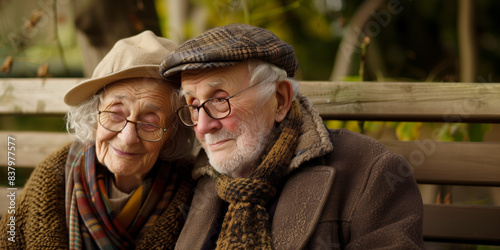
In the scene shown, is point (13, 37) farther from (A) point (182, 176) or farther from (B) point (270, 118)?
(B) point (270, 118)

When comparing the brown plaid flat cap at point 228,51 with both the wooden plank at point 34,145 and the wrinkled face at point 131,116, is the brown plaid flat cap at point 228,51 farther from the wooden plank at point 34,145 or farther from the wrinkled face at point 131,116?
the wooden plank at point 34,145

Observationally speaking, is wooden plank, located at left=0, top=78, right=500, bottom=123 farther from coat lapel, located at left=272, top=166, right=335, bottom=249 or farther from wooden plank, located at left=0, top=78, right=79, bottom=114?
wooden plank, located at left=0, top=78, right=79, bottom=114

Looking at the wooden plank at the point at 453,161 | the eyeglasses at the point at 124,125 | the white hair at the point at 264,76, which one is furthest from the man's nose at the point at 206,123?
the wooden plank at the point at 453,161

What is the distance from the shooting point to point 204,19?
131 inches

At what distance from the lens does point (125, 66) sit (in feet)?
6.98

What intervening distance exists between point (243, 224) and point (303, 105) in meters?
0.70

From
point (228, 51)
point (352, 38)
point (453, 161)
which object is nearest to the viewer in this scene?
point (228, 51)

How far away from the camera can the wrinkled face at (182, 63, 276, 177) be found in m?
1.92

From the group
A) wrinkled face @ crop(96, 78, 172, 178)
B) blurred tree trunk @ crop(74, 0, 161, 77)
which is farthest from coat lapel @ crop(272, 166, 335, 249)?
blurred tree trunk @ crop(74, 0, 161, 77)

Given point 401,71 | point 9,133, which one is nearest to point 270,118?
point 401,71

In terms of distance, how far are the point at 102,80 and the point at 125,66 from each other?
0.15m

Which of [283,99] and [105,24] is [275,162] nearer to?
[283,99]

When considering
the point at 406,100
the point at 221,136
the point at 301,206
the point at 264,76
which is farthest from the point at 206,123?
Answer: the point at 406,100

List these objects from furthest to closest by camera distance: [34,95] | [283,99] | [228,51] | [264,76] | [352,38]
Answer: [352,38] → [34,95] → [283,99] → [264,76] → [228,51]
